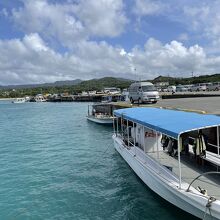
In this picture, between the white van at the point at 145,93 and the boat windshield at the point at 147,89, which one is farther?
the boat windshield at the point at 147,89

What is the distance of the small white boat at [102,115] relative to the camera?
52916 millimetres

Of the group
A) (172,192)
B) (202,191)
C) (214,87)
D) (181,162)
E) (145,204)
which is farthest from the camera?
(214,87)

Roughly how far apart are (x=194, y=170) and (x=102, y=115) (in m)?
41.1

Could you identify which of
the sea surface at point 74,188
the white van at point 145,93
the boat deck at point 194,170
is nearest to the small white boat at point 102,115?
the white van at point 145,93

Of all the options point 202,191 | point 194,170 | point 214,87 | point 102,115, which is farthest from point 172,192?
point 214,87

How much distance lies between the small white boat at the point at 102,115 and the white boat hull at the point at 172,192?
3183 cm

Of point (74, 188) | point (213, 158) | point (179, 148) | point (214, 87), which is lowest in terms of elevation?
point (74, 188)

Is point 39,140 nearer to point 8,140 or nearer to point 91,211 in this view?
point 8,140

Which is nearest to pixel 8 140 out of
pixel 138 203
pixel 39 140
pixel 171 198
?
pixel 39 140

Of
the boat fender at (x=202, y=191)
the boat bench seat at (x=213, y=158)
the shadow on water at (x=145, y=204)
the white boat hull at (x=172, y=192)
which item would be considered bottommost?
the shadow on water at (x=145, y=204)

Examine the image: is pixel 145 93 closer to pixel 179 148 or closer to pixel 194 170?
pixel 194 170

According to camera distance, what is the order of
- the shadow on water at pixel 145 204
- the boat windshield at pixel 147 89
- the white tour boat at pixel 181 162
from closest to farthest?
the white tour boat at pixel 181 162
the shadow on water at pixel 145 204
the boat windshield at pixel 147 89

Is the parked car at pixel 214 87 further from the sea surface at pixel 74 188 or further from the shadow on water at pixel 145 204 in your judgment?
the shadow on water at pixel 145 204

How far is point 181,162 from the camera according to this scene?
1769 cm
